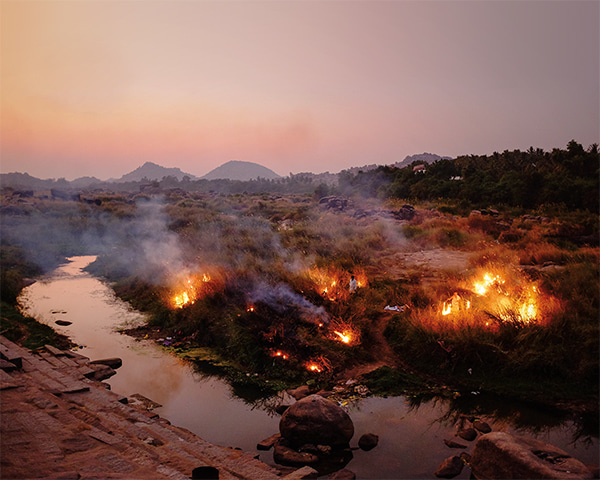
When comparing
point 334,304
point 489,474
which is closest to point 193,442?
point 489,474

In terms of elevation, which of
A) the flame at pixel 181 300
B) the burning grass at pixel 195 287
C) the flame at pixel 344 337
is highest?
the burning grass at pixel 195 287

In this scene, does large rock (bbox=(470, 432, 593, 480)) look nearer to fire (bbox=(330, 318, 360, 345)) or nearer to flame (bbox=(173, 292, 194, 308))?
fire (bbox=(330, 318, 360, 345))

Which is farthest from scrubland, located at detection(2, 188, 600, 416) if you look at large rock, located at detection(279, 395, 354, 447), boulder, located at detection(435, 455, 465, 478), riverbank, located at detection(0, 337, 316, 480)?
riverbank, located at detection(0, 337, 316, 480)

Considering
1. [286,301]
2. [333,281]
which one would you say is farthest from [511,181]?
[286,301]

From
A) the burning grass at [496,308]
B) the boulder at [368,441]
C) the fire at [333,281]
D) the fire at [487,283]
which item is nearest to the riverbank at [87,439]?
the boulder at [368,441]

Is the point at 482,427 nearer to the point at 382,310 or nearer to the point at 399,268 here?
the point at 382,310

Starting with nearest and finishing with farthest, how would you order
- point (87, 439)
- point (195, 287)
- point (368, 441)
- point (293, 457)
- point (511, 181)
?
point (87, 439) → point (293, 457) → point (368, 441) → point (195, 287) → point (511, 181)

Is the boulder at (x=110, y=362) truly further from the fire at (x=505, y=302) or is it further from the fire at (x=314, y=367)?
the fire at (x=505, y=302)
